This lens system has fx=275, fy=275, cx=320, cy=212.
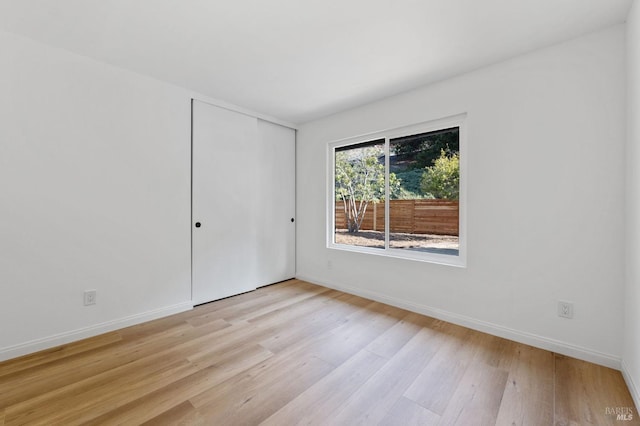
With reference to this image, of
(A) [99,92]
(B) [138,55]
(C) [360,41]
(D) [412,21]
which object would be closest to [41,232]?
(A) [99,92]

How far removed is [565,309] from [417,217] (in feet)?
4.78

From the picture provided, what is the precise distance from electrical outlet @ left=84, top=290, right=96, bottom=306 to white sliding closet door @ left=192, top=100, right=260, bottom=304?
2.96 ft

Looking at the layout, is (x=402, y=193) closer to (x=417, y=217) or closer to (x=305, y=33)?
(x=417, y=217)

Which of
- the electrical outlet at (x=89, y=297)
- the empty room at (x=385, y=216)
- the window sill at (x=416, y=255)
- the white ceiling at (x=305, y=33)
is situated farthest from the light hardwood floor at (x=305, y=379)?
the white ceiling at (x=305, y=33)

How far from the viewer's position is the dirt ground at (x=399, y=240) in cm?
293

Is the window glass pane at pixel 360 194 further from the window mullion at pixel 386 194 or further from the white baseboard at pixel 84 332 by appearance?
the white baseboard at pixel 84 332

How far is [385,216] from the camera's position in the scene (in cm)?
344

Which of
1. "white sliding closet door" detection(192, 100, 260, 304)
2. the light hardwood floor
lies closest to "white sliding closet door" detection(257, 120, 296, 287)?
"white sliding closet door" detection(192, 100, 260, 304)

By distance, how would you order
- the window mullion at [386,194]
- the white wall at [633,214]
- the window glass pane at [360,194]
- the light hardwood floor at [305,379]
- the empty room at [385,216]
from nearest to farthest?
the light hardwood floor at [305,379] < the white wall at [633,214] < the empty room at [385,216] < the window mullion at [386,194] < the window glass pane at [360,194]

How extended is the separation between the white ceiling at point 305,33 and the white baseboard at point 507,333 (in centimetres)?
236

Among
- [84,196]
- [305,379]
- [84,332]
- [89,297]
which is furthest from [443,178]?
[84,332]

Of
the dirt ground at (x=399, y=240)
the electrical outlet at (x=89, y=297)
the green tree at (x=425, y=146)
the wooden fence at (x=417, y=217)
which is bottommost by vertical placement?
the electrical outlet at (x=89, y=297)

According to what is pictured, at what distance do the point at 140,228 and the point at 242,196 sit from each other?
123 cm

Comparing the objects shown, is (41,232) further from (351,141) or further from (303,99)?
(351,141)
